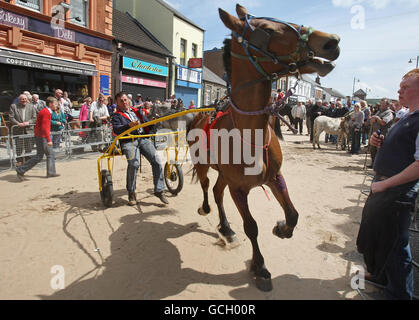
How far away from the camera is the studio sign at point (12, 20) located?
1005 centimetres

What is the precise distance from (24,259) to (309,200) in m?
4.60

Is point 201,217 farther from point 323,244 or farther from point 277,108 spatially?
point 277,108

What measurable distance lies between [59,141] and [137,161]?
172 inches

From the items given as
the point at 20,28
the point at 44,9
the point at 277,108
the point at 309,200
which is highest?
the point at 44,9

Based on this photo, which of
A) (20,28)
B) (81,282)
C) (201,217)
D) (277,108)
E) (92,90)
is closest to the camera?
(277,108)

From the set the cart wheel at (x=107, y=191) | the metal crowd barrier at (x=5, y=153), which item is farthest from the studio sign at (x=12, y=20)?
the cart wheel at (x=107, y=191)

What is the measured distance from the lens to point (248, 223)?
2869 mm

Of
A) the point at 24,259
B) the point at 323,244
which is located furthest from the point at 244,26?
the point at 24,259

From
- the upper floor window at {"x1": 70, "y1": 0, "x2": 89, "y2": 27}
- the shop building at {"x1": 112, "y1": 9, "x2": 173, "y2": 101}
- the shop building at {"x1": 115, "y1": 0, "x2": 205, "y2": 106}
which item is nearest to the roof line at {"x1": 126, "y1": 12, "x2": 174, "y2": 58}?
the shop building at {"x1": 112, "y1": 9, "x2": 173, "y2": 101}

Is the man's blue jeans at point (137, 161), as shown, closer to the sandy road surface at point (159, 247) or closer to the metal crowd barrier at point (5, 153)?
the sandy road surface at point (159, 247)

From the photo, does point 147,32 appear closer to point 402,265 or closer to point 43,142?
point 43,142

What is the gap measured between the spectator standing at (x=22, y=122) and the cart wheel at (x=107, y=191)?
3508 millimetres

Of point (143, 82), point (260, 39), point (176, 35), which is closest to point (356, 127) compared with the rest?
point (260, 39)

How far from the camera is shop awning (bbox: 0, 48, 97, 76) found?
1029 centimetres
